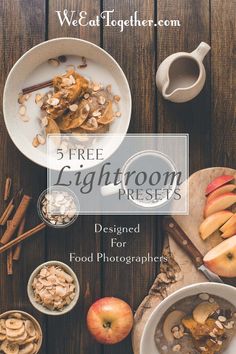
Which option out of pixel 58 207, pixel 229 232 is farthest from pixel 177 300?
pixel 58 207

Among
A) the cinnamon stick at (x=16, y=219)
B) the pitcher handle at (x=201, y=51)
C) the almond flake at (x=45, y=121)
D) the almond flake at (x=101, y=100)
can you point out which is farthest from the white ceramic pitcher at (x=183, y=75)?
the cinnamon stick at (x=16, y=219)

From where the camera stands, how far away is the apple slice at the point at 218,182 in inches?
40.3

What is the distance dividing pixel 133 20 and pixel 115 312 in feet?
1.73

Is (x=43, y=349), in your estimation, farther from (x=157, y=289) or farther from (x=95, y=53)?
(x=95, y=53)

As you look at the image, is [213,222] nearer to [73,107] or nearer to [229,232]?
[229,232]

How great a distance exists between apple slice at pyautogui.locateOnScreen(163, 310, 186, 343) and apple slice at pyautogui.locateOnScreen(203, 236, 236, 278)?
0.10 meters

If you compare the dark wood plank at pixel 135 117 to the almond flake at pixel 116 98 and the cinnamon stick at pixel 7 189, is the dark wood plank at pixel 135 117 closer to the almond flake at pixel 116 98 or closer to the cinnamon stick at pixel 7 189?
the almond flake at pixel 116 98

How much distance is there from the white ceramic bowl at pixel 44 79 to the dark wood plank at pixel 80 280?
57 millimetres

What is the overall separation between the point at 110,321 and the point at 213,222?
250 mm

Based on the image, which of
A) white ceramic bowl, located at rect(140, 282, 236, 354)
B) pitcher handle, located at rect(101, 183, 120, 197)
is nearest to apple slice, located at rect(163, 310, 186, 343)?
white ceramic bowl, located at rect(140, 282, 236, 354)

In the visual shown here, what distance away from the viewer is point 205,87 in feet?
3.51

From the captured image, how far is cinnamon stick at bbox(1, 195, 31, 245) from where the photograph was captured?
104 cm

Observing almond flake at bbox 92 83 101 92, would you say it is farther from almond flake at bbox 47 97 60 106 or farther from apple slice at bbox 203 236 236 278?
apple slice at bbox 203 236 236 278

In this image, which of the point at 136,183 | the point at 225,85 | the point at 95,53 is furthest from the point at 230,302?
the point at 95,53
